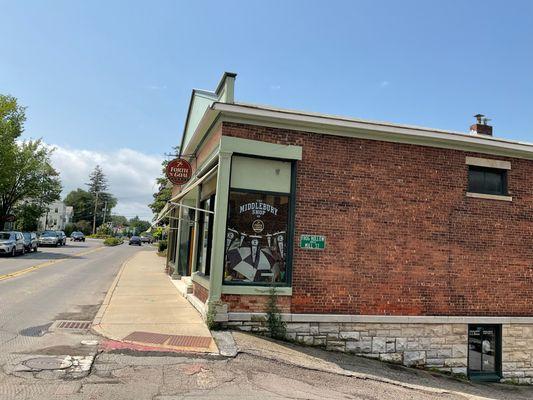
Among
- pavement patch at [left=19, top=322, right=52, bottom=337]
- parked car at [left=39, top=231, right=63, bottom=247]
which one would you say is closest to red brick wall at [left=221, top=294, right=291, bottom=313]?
pavement patch at [left=19, top=322, right=52, bottom=337]

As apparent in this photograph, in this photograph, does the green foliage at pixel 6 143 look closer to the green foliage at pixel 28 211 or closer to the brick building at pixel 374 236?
the green foliage at pixel 28 211

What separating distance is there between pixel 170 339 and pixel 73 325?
2.39 metres

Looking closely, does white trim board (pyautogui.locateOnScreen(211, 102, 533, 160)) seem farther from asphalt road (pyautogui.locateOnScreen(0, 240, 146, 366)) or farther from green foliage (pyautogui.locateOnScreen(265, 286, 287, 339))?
asphalt road (pyautogui.locateOnScreen(0, 240, 146, 366))

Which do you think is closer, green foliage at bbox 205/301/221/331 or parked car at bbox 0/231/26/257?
green foliage at bbox 205/301/221/331

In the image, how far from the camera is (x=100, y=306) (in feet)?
39.4

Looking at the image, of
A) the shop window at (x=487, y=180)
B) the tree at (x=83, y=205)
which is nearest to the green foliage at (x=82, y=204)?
the tree at (x=83, y=205)

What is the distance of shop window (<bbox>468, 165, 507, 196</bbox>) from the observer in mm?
11766

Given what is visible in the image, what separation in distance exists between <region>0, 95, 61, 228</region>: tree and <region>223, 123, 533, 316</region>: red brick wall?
29994 mm

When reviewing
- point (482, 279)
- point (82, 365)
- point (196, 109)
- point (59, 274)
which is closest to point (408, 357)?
point (482, 279)

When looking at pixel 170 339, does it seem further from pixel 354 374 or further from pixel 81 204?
pixel 81 204

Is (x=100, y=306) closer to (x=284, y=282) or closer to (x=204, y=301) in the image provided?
(x=204, y=301)

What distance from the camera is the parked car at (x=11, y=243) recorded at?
28.0 m

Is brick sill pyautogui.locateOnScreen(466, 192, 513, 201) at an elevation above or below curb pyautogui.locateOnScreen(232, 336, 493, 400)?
above

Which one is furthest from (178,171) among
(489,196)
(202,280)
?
(489,196)
